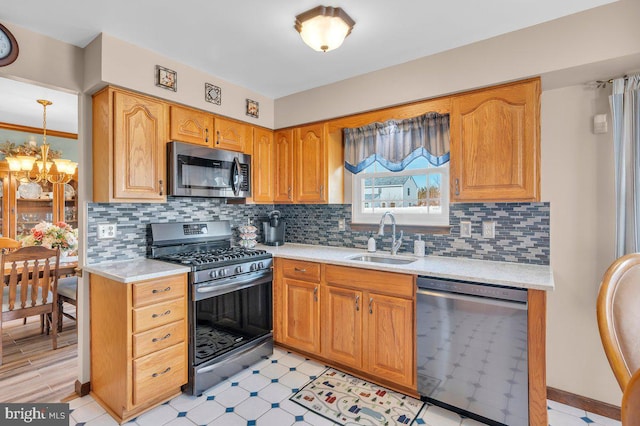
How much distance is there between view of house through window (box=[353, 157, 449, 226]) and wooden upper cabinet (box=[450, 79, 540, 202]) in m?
0.42

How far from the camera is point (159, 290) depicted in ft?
6.55

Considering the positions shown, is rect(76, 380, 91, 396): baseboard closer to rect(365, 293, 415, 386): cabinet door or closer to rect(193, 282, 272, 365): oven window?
rect(193, 282, 272, 365): oven window

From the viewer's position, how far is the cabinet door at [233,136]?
108 inches

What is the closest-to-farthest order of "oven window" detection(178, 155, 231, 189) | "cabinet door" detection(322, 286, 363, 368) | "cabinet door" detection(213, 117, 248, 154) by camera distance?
"cabinet door" detection(322, 286, 363, 368)
"oven window" detection(178, 155, 231, 189)
"cabinet door" detection(213, 117, 248, 154)

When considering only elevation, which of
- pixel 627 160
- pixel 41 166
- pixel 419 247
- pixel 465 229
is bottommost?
pixel 419 247

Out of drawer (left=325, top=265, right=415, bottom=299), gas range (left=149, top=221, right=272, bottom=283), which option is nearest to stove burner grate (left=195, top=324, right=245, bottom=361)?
gas range (left=149, top=221, right=272, bottom=283)

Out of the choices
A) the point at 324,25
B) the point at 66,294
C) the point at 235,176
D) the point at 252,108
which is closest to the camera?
the point at 324,25

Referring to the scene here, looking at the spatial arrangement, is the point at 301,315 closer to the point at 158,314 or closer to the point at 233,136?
the point at 158,314

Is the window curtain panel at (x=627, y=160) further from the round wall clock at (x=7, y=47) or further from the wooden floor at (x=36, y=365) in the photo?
the wooden floor at (x=36, y=365)

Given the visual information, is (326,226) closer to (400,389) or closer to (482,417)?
(400,389)

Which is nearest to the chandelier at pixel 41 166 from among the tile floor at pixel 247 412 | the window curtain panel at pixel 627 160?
the tile floor at pixel 247 412

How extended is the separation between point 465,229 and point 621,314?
137cm

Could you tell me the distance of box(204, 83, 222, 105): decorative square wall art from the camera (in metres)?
2.57

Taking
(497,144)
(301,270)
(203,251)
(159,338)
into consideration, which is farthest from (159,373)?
(497,144)
